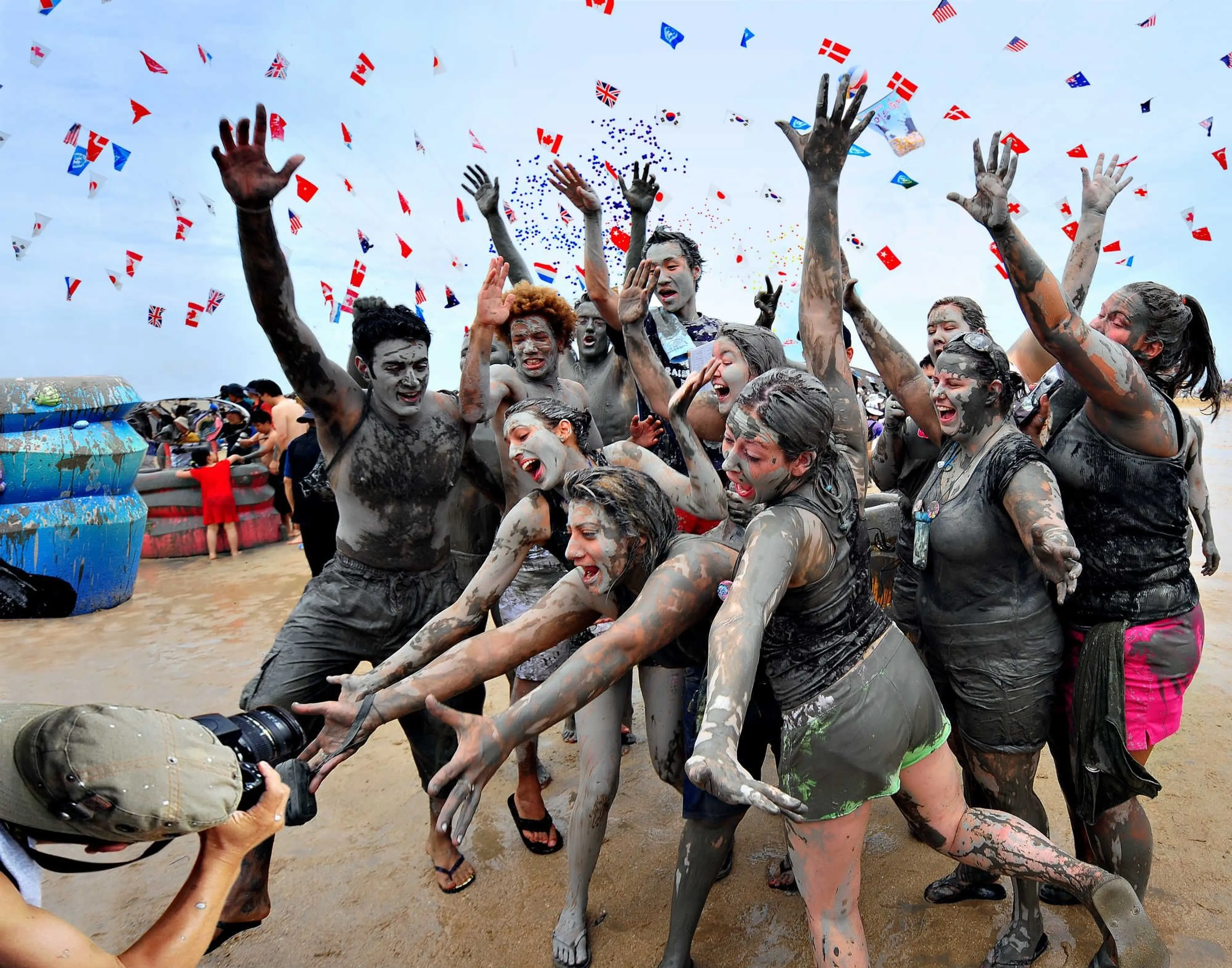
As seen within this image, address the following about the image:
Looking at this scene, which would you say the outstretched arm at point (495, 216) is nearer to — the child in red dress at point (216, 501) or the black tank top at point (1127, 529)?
the black tank top at point (1127, 529)

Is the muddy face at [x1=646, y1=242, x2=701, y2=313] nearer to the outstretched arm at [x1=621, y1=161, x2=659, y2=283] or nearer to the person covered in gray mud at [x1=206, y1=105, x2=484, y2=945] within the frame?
the outstretched arm at [x1=621, y1=161, x2=659, y2=283]

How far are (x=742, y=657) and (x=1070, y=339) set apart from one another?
4.91 feet

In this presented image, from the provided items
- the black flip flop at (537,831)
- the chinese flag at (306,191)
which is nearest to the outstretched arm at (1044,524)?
the black flip flop at (537,831)

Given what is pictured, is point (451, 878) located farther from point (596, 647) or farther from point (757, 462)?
point (757, 462)

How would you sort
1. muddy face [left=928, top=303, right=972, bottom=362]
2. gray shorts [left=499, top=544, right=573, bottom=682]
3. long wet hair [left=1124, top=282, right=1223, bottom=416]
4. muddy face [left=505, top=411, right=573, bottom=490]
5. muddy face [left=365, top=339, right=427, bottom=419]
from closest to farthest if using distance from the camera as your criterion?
1. long wet hair [left=1124, top=282, right=1223, bottom=416]
2. muddy face [left=505, top=411, right=573, bottom=490]
3. muddy face [left=365, top=339, right=427, bottom=419]
4. muddy face [left=928, top=303, right=972, bottom=362]
5. gray shorts [left=499, top=544, right=573, bottom=682]

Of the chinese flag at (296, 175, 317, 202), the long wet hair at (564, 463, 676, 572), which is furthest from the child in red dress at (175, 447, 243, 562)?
the long wet hair at (564, 463, 676, 572)

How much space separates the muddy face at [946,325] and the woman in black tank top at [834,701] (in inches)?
60.9

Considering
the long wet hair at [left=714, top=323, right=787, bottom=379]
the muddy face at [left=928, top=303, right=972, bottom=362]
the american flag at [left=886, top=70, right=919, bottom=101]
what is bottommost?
the long wet hair at [left=714, top=323, right=787, bottom=379]

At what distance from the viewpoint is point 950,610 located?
258cm

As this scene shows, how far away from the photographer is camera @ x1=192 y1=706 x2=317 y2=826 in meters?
1.86

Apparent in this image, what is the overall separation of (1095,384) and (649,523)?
145 centimetres

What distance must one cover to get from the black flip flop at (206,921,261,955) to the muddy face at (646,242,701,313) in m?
3.34

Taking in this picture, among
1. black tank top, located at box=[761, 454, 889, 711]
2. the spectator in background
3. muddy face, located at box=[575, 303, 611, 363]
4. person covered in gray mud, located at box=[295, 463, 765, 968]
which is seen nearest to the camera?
person covered in gray mud, located at box=[295, 463, 765, 968]

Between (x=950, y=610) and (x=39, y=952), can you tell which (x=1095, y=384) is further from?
(x=39, y=952)
